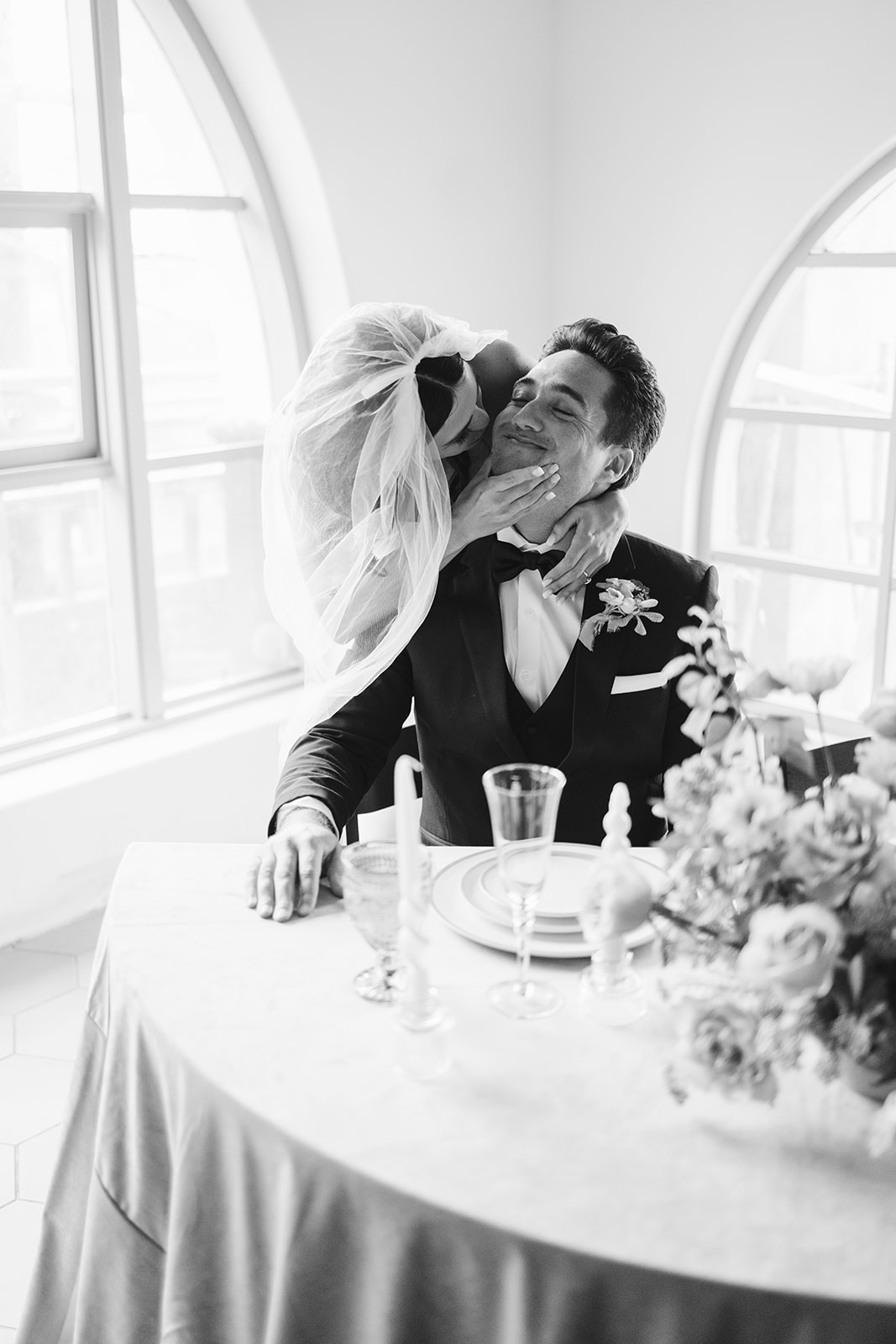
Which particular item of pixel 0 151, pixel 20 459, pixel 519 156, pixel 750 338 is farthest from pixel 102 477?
pixel 750 338

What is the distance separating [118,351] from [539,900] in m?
2.39

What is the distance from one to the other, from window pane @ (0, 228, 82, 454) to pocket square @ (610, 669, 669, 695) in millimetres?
A: 1962

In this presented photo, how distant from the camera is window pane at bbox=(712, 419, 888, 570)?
401cm

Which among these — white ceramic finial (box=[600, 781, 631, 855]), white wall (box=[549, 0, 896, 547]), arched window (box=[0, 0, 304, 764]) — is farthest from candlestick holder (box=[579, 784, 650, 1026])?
white wall (box=[549, 0, 896, 547])

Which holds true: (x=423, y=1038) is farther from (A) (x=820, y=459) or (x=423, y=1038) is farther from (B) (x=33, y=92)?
(A) (x=820, y=459)

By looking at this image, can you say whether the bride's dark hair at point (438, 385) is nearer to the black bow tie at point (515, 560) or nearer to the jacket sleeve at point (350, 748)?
the black bow tie at point (515, 560)

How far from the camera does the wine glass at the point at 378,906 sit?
132 centimetres

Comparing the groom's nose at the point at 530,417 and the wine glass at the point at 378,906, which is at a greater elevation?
the groom's nose at the point at 530,417

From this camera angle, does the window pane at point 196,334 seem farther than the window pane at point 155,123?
Yes

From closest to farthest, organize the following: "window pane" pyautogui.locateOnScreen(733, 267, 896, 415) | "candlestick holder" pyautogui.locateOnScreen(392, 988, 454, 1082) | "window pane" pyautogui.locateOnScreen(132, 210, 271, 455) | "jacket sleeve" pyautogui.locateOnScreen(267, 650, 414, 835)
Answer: "candlestick holder" pyautogui.locateOnScreen(392, 988, 454, 1082) → "jacket sleeve" pyautogui.locateOnScreen(267, 650, 414, 835) → "window pane" pyautogui.locateOnScreen(132, 210, 271, 455) → "window pane" pyautogui.locateOnScreen(733, 267, 896, 415)

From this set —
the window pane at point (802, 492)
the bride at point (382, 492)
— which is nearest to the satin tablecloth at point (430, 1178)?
the bride at point (382, 492)

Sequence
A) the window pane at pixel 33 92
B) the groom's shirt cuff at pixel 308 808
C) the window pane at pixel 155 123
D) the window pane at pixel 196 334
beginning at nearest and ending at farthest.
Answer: the groom's shirt cuff at pixel 308 808
the window pane at pixel 33 92
the window pane at pixel 155 123
the window pane at pixel 196 334

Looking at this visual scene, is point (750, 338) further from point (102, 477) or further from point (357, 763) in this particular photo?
point (357, 763)

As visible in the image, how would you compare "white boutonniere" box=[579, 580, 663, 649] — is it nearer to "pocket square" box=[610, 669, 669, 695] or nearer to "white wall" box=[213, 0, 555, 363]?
"pocket square" box=[610, 669, 669, 695]
